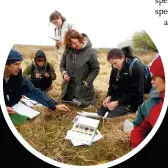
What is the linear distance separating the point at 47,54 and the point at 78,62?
228mm

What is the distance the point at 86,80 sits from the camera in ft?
10.2

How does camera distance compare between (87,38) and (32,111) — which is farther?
(32,111)

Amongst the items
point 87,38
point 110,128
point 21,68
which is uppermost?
point 87,38

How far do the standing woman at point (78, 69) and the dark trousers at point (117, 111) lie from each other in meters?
0.09

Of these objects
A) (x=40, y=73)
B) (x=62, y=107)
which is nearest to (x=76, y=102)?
(x=62, y=107)

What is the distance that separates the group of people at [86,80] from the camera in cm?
301

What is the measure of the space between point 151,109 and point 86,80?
0.51 meters

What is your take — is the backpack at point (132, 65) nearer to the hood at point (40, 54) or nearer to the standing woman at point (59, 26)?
the standing woman at point (59, 26)

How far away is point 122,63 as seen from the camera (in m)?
3.01

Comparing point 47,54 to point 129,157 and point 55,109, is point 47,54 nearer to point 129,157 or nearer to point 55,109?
point 55,109

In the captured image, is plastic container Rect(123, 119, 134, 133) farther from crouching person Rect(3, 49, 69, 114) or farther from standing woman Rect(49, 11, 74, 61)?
standing woman Rect(49, 11, 74, 61)

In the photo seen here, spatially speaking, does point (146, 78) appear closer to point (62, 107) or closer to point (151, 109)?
point (151, 109)

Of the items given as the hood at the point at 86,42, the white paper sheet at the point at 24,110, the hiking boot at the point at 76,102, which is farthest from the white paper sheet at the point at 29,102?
the hood at the point at 86,42

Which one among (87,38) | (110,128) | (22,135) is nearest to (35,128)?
(22,135)
